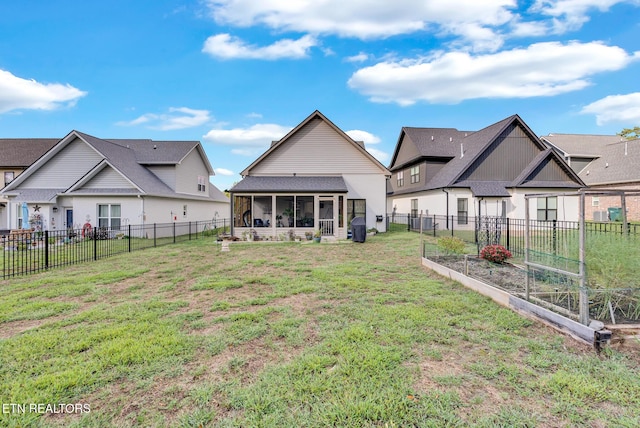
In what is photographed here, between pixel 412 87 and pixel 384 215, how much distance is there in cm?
1088

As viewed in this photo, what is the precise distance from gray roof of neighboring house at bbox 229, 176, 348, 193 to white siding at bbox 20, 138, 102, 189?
11.1 m

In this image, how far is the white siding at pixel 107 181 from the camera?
1788cm

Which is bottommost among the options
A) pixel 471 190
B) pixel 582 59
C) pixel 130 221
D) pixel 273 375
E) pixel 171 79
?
pixel 273 375

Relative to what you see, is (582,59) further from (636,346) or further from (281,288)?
(281,288)

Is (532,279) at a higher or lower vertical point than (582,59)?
lower

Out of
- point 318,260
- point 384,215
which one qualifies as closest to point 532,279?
point 318,260

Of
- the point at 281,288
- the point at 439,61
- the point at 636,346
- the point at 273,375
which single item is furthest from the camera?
the point at 439,61

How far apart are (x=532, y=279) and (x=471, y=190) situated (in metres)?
15.3

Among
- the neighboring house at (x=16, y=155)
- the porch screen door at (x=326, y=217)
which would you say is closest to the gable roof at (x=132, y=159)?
the neighboring house at (x=16, y=155)

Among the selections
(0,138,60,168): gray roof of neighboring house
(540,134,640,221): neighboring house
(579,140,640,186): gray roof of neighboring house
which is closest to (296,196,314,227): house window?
(540,134,640,221): neighboring house

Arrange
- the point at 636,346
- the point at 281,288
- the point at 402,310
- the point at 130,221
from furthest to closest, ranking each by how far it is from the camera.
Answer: the point at 130,221 < the point at 281,288 < the point at 402,310 < the point at 636,346

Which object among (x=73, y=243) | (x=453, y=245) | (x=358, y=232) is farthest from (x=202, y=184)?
(x=453, y=245)

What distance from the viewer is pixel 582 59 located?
53.5 ft

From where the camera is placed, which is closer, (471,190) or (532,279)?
(532,279)
